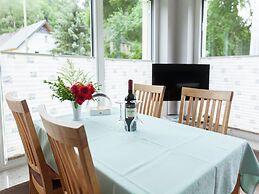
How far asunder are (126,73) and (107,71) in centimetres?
32

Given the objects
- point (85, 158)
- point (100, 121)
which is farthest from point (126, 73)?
point (85, 158)

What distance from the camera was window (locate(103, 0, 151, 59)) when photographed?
2838mm

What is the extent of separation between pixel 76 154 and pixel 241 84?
2.66m

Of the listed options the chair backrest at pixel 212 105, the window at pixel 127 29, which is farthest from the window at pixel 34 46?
the chair backrest at pixel 212 105

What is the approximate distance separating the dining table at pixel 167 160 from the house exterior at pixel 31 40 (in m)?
1.13

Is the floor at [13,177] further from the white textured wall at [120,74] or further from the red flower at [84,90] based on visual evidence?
the white textured wall at [120,74]

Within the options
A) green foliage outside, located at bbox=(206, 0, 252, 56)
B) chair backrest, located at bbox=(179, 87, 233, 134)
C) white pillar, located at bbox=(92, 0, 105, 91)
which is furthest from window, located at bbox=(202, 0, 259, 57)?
white pillar, located at bbox=(92, 0, 105, 91)

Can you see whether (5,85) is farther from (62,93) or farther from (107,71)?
(107,71)

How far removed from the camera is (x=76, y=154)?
30.0 inches

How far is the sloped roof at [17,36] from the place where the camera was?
82.3 inches

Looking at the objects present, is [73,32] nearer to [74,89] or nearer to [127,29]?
[127,29]

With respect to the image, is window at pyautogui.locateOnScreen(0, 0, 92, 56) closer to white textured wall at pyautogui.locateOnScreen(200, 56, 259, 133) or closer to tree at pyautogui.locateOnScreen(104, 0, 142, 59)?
tree at pyautogui.locateOnScreen(104, 0, 142, 59)

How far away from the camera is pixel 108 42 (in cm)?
284

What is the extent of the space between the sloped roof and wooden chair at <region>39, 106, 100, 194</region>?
5.47 feet
